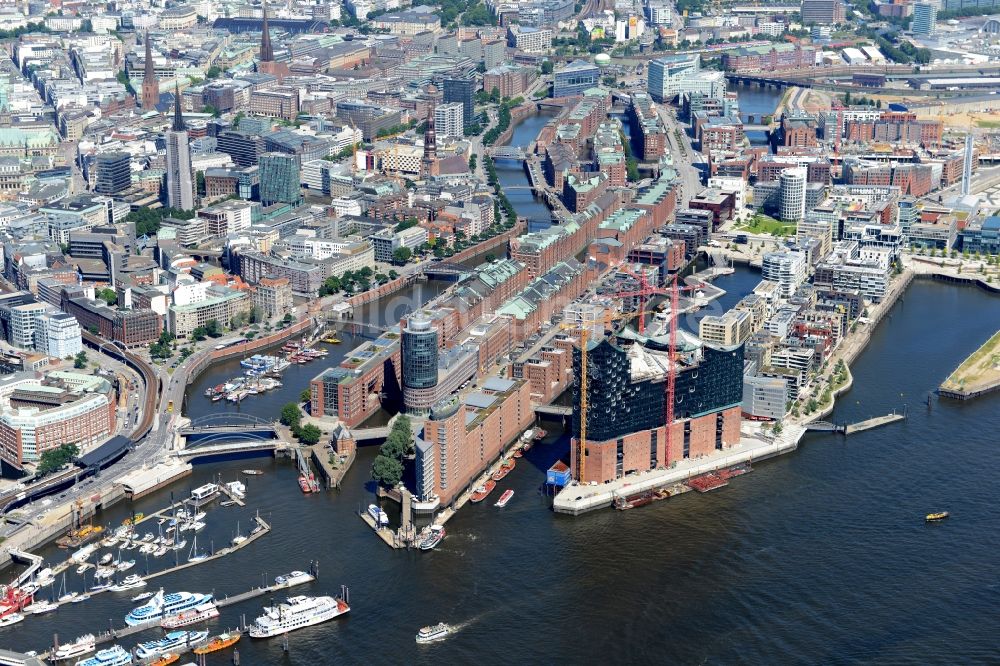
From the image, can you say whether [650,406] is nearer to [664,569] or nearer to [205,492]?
[664,569]

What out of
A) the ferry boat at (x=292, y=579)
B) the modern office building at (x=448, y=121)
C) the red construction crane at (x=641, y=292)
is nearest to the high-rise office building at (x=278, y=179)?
the modern office building at (x=448, y=121)

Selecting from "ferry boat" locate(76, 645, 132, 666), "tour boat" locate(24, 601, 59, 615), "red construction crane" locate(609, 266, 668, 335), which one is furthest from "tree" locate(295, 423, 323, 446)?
"red construction crane" locate(609, 266, 668, 335)

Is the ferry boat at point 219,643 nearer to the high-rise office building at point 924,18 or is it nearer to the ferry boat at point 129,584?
the ferry boat at point 129,584

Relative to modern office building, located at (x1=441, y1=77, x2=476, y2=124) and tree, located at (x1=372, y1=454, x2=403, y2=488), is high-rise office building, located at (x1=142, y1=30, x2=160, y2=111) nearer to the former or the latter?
modern office building, located at (x1=441, y1=77, x2=476, y2=124)

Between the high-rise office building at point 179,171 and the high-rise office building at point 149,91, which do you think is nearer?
the high-rise office building at point 179,171

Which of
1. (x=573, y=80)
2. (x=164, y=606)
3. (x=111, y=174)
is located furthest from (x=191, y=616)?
(x=573, y=80)

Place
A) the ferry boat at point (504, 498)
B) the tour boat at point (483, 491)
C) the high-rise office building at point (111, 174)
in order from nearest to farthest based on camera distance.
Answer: the ferry boat at point (504, 498)
the tour boat at point (483, 491)
the high-rise office building at point (111, 174)

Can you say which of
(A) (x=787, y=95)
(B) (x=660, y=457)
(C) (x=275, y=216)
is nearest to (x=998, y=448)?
(B) (x=660, y=457)

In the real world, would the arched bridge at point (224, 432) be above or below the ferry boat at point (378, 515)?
above
